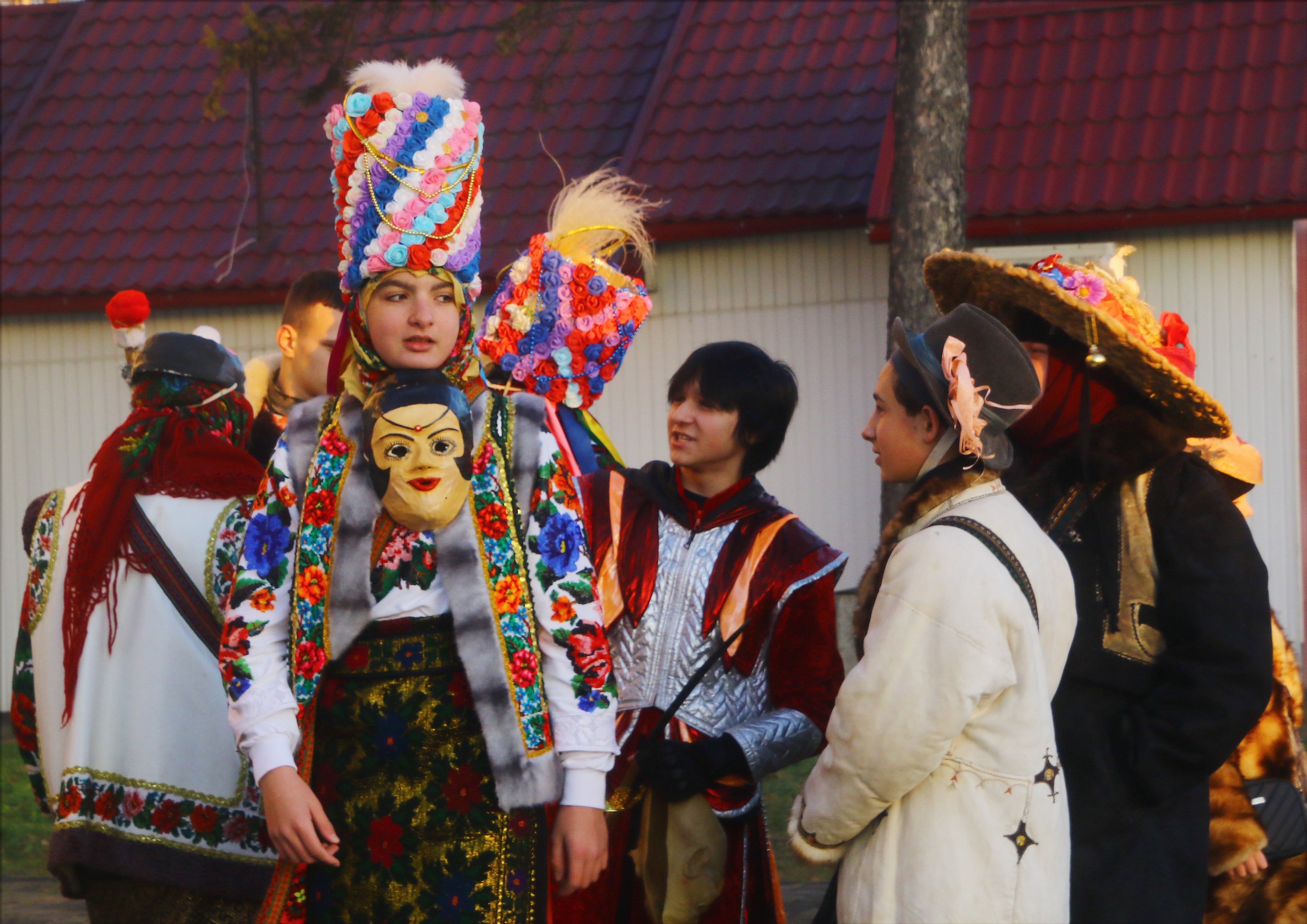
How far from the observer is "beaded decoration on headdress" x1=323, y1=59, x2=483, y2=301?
2689 millimetres

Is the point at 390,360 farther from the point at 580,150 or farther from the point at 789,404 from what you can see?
the point at 580,150

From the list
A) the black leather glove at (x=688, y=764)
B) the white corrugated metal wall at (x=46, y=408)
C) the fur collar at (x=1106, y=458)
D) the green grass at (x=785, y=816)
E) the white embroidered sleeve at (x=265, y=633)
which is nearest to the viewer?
the white embroidered sleeve at (x=265, y=633)

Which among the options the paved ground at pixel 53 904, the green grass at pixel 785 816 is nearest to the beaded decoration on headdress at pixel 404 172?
the green grass at pixel 785 816

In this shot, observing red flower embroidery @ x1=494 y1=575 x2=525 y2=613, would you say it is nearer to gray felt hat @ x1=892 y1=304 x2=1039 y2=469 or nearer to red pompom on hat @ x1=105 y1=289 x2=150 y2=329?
gray felt hat @ x1=892 y1=304 x2=1039 y2=469

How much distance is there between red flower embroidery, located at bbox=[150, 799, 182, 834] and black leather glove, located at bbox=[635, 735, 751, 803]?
1149 mm

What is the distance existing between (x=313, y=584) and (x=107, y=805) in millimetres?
1140

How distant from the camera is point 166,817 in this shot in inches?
132

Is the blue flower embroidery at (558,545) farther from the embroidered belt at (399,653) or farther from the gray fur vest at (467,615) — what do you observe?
the embroidered belt at (399,653)

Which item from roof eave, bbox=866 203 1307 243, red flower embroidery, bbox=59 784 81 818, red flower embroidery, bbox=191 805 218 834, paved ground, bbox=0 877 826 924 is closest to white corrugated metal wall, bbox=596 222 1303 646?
roof eave, bbox=866 203 1307 243

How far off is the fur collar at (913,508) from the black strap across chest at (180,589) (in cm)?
154

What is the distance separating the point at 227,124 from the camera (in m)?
9.93

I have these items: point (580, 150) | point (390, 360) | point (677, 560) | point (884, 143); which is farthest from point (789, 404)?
point (580, 150)

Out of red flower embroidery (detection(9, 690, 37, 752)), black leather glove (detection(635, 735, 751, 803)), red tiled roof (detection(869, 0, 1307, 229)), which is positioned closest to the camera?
black leather glove (detection(635, 735, 751, 803))

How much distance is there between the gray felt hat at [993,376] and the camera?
2.57 meters
